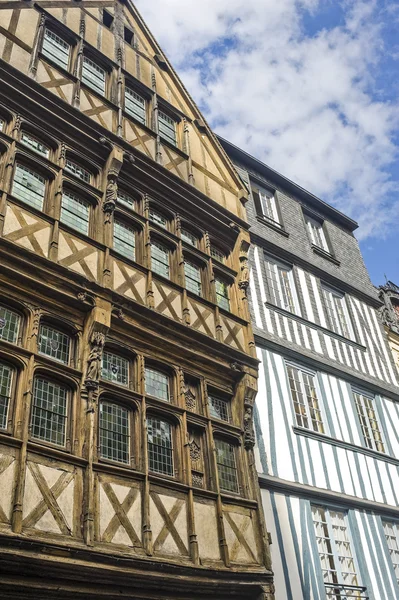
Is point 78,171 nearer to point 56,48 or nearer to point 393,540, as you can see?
point 56,48

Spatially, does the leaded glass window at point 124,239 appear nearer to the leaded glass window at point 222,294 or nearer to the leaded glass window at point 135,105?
the leaded glass window at point 222,294

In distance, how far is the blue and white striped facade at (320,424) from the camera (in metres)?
10.7

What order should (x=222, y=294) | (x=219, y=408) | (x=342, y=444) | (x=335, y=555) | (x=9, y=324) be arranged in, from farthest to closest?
(x=342, y=444), (x=222, y=294), (x=335, y=555), (x=219, y=408), (x=9, y=324)

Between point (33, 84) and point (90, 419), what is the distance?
5.86 metres

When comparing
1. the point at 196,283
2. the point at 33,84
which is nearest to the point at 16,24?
the point at 33,84

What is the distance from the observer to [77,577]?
682 centimetres

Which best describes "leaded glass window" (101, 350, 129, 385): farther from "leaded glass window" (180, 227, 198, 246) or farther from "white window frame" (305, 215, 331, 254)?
"white window frame" (305, 215, 331, 254)

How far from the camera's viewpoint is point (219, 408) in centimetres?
1043

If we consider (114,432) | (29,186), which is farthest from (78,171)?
(114,432)

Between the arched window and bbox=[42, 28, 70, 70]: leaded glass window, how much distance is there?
660cm

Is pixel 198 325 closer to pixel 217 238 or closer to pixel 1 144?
pixel 217 238

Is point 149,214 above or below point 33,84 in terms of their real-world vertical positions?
below

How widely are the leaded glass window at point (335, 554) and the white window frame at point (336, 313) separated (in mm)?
5169

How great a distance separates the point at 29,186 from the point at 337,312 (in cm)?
943
